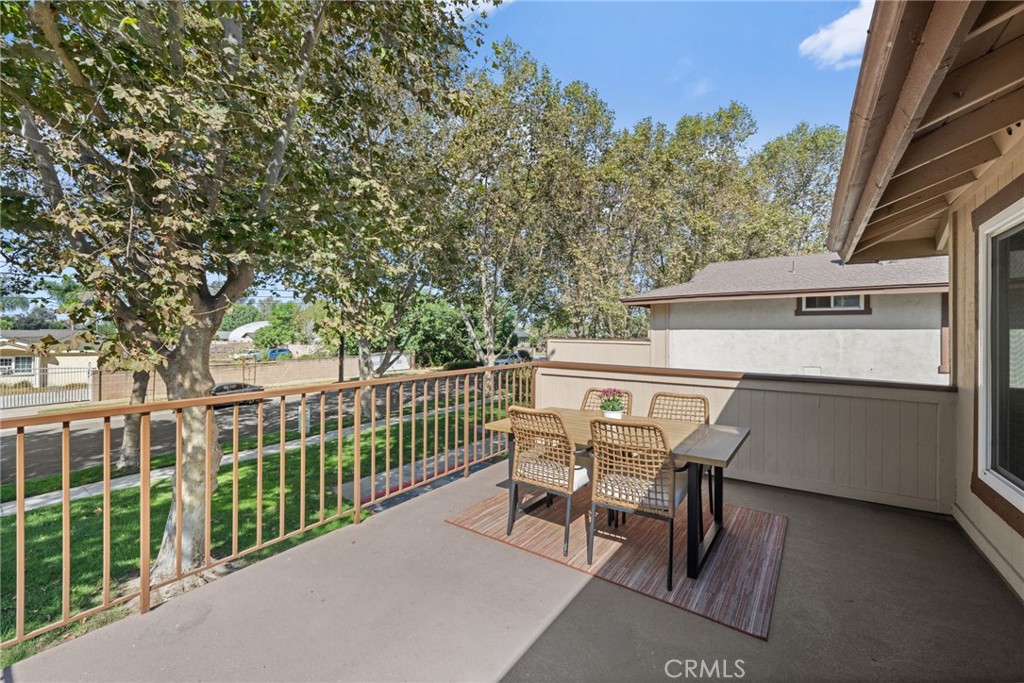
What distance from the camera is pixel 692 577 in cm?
245

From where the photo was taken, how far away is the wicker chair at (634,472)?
2.43 m

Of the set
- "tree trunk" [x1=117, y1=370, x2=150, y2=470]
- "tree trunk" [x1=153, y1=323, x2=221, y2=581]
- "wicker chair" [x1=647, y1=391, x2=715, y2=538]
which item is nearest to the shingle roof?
"wicker chair" [x1=647, y1=391, x2=715, y2=538]

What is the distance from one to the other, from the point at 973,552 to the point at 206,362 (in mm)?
6360

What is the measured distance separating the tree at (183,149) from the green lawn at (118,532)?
83cm

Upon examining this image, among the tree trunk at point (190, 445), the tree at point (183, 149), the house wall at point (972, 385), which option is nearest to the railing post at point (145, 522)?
the tree at point (183, 149)

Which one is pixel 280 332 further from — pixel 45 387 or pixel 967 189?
pixel 967 189

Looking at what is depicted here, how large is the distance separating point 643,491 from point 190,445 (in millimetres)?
4289

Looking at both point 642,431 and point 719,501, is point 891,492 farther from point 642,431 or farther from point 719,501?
point 642,431

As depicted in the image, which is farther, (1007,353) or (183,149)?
(183,149)

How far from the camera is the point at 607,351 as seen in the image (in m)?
10.7

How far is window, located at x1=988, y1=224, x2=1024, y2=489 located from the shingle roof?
451 centimetres

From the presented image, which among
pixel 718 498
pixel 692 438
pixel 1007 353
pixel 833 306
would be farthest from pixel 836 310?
pixel 692 438

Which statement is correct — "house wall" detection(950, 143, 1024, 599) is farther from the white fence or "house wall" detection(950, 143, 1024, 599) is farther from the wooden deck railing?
the white fence

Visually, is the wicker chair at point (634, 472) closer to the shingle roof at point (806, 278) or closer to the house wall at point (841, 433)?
the house wall at point (841, 433)
